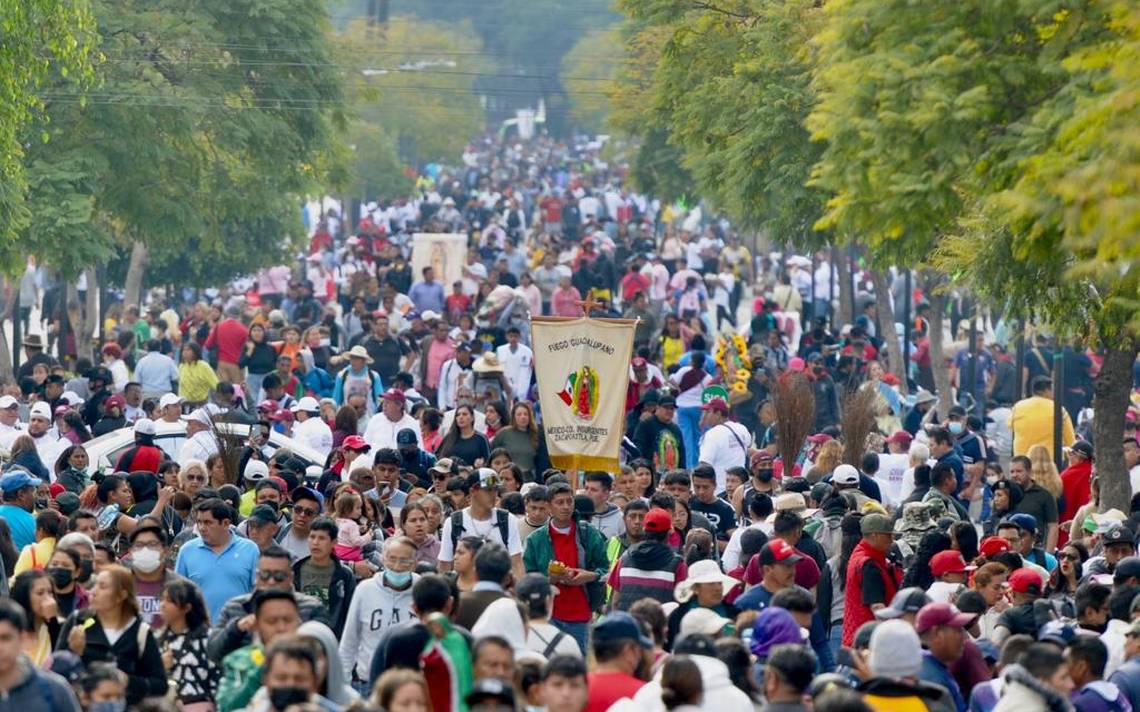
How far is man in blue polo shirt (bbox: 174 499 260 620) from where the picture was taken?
1383 cm

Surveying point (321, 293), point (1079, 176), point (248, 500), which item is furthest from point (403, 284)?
point (1079, 176)

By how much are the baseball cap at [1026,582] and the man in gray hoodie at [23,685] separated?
18.2 ft

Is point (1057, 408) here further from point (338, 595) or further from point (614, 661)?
point (614, 661)

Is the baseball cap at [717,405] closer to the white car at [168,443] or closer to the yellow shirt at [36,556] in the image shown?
the white car at [168,443]

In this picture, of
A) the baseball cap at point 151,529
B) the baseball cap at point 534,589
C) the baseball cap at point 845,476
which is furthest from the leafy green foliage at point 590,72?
the baseball cap at point 534,589

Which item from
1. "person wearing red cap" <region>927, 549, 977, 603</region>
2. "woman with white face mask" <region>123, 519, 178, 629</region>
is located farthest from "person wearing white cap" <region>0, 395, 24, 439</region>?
"person wearing red cap" <region>927, 549, 977, 603</region>

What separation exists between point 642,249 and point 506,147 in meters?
72.1

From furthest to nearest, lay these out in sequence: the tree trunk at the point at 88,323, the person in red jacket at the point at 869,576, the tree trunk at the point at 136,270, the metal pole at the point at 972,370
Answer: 1. the tree trunk at the point at 136,270
2. the tree trunk at the point at 88,323
3. the metal pole at the point at 972,370
4. the person in red jacket at the point at 869,576

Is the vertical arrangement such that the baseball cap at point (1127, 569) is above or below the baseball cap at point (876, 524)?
above

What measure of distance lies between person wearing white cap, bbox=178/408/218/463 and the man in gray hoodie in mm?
9421

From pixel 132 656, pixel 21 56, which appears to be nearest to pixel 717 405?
pixel 21 56

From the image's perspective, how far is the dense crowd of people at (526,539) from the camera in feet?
34.1

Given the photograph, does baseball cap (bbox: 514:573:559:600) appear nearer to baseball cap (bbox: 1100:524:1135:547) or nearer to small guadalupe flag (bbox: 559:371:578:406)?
baseball cap (bbox: 1100:524:1135:547)

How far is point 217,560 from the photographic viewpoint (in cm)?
1392
